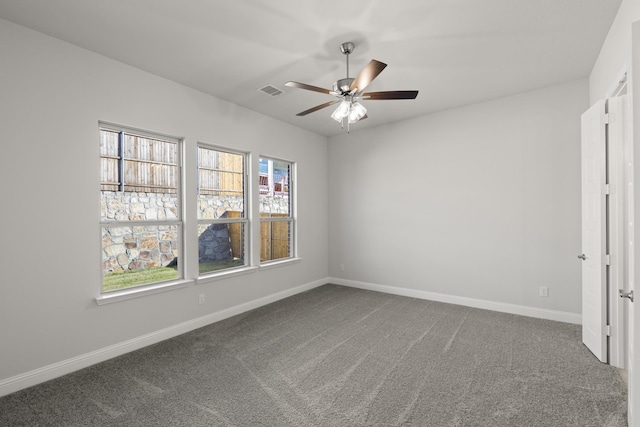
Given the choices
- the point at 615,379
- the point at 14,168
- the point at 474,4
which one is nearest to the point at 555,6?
the point at 474,4

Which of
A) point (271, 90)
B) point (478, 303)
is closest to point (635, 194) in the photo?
point (478, 303)

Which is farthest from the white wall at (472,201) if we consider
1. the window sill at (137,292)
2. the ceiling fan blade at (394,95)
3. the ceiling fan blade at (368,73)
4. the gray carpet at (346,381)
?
the window sill at (137,292)

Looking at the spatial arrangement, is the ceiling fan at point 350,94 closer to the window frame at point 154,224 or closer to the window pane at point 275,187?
the window frame at point 154,224

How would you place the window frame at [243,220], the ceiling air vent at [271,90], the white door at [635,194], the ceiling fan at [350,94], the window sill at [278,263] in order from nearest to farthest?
the white door at [635,194] → the ceiling fan at [350,94] → the ceiling air vent at [271,90] → the window frame at [243,220] → the window sill at [278,263]

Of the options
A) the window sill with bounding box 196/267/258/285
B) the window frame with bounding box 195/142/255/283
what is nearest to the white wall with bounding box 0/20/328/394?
the window sill with bounding box 196/267/258/285

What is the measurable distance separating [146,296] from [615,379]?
13.7 ft

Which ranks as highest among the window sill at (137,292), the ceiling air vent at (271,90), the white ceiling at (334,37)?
the white ceiling at (334,37)

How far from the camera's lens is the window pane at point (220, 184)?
154 inches

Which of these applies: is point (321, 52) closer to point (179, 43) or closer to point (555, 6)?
point (179, 43)

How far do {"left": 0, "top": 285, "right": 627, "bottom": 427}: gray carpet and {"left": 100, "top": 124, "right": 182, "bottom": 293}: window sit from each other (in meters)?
0.82

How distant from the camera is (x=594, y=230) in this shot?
2.73 meters

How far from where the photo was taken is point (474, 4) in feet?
7.36

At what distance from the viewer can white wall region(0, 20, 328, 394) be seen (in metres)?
2.39

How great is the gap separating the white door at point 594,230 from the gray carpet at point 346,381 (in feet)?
0.83
